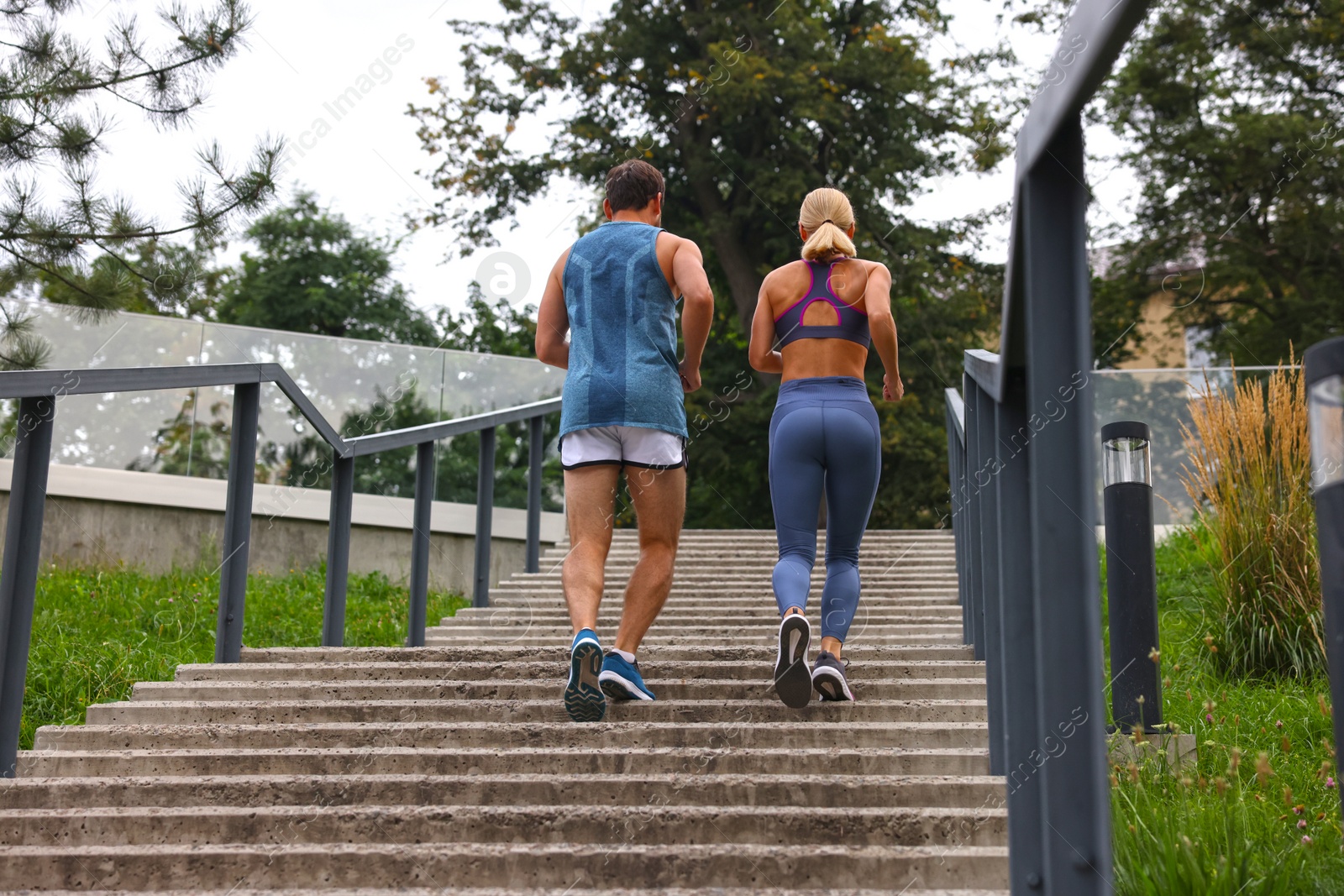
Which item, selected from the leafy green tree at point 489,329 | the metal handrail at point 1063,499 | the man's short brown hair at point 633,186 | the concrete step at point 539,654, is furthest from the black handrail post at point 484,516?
the leafy green tree at point 489,329

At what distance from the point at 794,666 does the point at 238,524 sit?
2.00m

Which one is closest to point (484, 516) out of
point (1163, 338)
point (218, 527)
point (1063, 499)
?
point (218, 527)

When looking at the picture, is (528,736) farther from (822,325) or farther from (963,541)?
(963,541)

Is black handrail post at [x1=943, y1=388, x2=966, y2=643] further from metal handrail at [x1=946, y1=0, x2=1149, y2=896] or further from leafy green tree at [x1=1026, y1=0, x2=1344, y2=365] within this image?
leafy green tree at [x1=1026, y1=0, x2=1344, y2=365]

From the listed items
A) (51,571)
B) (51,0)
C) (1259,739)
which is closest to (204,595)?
(51,571)

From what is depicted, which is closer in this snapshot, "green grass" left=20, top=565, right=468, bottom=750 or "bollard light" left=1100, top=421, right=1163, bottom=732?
"bollard light" left=1100, top=421, right=1163, bottom=732

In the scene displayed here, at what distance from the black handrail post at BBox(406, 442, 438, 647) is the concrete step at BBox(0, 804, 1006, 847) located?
7.00 feet

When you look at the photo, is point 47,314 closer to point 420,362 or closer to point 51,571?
point 51,571

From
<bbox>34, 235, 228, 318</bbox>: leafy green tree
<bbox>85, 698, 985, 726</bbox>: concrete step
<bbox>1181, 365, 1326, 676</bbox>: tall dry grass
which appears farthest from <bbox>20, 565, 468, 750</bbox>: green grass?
<bbox>1181, 365, 1326, 676</bbox>: tall dry grass

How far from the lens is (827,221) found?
3.77m

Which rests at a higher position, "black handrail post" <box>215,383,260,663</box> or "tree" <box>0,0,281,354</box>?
"tree" <box>0,0,281,354</box>

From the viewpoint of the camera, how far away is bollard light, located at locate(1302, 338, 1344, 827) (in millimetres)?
1170

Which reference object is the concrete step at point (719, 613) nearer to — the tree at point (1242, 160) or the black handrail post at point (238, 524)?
the black handrail post at point (238, 524)

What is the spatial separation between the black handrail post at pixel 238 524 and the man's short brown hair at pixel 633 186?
54.3 inches
